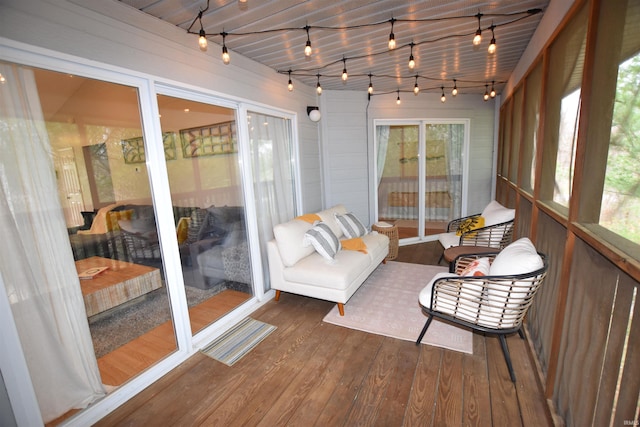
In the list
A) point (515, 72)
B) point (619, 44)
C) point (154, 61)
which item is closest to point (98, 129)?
point (154, 61)

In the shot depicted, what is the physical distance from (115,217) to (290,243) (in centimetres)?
160

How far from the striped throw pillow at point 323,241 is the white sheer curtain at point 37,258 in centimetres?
197

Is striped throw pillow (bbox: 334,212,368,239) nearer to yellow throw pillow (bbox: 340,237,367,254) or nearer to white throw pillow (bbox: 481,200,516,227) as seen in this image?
yellow throw pillow (bbox: 340,237,367,254)

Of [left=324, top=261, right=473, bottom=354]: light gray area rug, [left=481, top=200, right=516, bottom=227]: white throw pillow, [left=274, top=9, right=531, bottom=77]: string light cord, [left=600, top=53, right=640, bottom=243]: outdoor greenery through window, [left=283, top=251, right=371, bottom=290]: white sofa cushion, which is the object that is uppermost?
[left=274, top=9, right=531, bottom=77]: string light cord

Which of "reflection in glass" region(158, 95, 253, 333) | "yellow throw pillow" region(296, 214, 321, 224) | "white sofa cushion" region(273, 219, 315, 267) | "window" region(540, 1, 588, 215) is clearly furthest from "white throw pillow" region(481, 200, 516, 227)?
"reflection in glass" region(158, 95, 253, 333)

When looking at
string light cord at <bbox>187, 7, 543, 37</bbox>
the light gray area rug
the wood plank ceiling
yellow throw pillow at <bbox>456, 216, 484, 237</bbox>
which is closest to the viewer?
the wood plank ceiling

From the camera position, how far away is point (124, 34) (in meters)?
1.97

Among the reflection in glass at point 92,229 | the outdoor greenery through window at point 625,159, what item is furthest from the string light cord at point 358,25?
the outdoor greenery through window at point 625,159

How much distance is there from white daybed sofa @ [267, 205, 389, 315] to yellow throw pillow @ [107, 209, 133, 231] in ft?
4.36

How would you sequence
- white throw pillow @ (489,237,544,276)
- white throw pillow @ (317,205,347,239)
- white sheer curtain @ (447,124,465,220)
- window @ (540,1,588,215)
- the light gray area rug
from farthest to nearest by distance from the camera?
white sheer curtain @ (447,124,465,220), white throw pillow @ (317,205,347,239), the light gray area rug, white throw pillow @ (489,237,544,276), window @ (540,1,588,215)

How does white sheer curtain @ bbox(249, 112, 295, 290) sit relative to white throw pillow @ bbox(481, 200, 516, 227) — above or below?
above

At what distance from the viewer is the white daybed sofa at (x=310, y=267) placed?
113 inches

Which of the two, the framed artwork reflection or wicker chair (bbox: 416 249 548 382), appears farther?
the framed artwork reflection

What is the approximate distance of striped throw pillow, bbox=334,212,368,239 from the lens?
3805 mm
